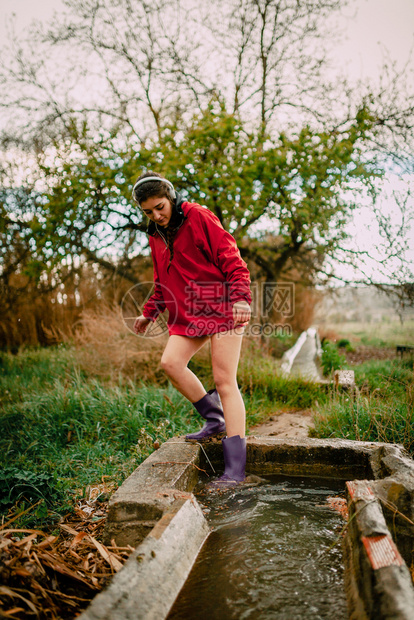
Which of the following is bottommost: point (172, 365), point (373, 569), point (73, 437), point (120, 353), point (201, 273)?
point (73, 437)

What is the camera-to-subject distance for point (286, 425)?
4.25 m

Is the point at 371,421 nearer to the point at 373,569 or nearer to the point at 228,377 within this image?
the point at 228,377

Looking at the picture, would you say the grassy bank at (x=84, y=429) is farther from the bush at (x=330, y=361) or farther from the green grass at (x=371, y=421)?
the bush at (x=330, y=361)

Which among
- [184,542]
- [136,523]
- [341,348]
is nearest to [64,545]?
[136,523]

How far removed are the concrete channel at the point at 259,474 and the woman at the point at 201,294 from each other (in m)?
0.32

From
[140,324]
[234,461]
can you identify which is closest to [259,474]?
[234,461]

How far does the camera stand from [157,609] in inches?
56.4

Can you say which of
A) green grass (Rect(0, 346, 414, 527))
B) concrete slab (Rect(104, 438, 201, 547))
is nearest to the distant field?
green grass (Rect(0, 346, 414, 527))

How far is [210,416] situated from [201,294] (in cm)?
87

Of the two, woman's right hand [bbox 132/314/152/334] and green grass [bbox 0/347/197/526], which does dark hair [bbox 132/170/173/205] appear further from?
green grass [bbox 0/347/197/526]

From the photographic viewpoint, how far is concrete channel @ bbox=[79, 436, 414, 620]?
1.31 meters

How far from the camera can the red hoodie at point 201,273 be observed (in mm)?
2738

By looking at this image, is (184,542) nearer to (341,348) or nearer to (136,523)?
(136,523)

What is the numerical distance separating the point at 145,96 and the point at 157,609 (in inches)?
405
